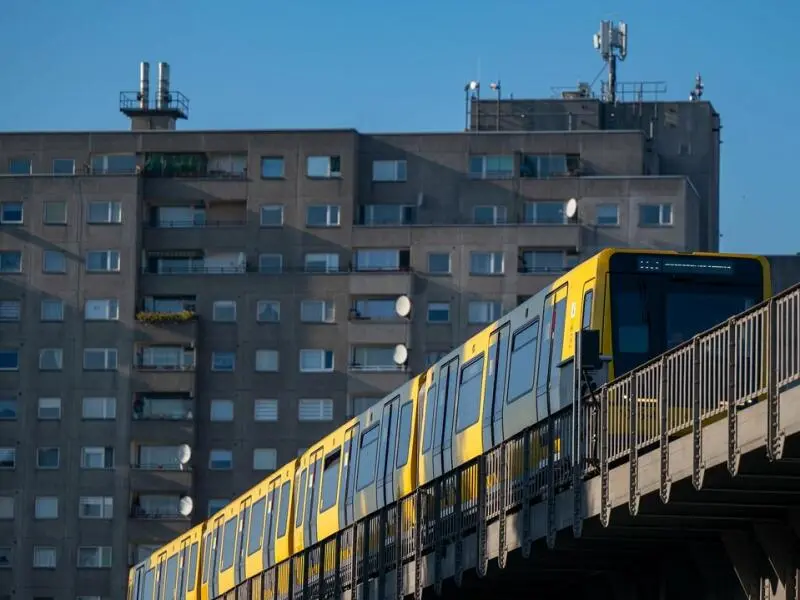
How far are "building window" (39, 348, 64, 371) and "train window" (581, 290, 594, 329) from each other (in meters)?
58.2

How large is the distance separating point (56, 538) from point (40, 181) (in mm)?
13073

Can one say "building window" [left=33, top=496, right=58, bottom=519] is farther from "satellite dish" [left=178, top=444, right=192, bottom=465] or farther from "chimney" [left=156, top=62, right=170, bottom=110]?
"chimney" [left=156, top=62, right=170, bottom=110]

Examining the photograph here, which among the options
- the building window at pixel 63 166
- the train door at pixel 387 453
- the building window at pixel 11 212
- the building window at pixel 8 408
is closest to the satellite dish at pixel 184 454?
the building window at pixel 8 408

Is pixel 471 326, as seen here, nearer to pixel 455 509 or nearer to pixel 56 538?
pixel 56 538

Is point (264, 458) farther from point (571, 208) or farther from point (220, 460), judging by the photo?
point (571, 208)

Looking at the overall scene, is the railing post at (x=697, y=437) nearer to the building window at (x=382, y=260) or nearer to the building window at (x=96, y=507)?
the building window at (x=382, y=260)

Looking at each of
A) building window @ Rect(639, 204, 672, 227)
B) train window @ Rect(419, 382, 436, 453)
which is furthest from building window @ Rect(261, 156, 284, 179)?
train window @ Rect(419, 382, 436, 453)

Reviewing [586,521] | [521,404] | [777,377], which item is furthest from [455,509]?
[777,377]

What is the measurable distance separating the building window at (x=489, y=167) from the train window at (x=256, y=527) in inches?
1389

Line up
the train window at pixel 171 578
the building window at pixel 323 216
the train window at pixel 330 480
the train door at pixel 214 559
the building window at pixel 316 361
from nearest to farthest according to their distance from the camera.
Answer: the train window at pixel 330 480, the train door at pixel 214 559, the train window at pixel 171 578, the building window at pixel 316 361, the building window at pixel 323 216

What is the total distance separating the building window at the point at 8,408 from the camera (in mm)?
83250

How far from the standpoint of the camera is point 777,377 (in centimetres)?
1741

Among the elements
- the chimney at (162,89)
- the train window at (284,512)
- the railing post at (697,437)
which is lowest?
the railing post at (697,437)

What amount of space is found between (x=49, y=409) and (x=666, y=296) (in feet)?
192
